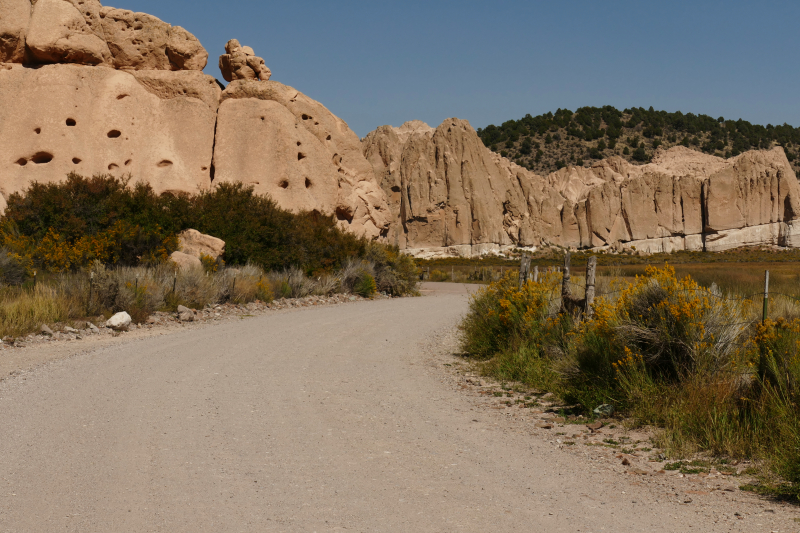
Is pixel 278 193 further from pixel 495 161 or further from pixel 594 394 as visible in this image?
pixel 495 161

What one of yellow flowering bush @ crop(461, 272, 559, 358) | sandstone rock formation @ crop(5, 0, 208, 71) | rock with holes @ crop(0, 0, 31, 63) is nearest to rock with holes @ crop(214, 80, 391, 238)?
sandstone rock formation @ crop(5, 0, 208, 71)

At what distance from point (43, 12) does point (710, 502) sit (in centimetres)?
3418

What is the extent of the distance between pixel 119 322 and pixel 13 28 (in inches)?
840

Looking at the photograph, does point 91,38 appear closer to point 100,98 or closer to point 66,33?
point 66,33

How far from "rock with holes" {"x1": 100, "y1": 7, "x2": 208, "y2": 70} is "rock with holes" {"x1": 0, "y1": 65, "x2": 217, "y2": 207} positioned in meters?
0.93

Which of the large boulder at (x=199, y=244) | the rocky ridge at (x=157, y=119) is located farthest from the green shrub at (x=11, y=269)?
the rocky ridge at (x=157, y=119)

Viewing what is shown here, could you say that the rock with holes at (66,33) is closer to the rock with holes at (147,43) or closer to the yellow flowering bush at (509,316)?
the rock with holes at (147,43)

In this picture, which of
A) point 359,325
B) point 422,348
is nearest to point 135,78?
point 359,325

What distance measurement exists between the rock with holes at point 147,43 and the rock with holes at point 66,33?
0.75 meters

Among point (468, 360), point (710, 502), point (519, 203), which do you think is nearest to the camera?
point (710, 502)

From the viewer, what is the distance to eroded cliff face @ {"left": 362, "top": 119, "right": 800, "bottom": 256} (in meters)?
78.9

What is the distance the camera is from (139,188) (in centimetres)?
2467

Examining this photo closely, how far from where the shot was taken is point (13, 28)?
96.5 ft

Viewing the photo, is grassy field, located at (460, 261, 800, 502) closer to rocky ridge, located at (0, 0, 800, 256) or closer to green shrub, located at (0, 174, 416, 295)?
green shrub, located at (0, 174, 416, 295)
